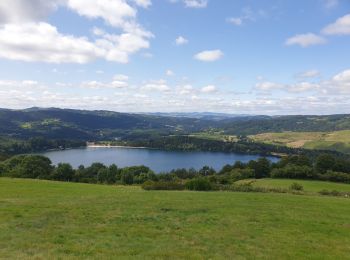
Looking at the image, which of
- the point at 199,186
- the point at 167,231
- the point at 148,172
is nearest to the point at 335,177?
the point at 148,172

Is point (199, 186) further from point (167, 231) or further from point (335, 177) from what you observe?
point (335, 177)

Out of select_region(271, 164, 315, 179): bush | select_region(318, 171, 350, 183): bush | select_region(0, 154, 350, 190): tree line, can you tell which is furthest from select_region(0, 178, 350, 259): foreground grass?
select_region(318, 171, 350, 183): bush

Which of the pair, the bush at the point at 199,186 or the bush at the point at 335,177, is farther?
the bush at the point at 335,177

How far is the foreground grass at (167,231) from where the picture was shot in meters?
12.6

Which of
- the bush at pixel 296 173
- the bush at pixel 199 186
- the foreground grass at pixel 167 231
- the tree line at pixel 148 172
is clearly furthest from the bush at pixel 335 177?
the foreground grass at pixel 167 231

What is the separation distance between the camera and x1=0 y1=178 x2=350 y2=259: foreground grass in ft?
41.4

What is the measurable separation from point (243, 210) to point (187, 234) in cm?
885

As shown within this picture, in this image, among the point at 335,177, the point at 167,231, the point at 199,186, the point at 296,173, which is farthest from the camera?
the point at 296,173

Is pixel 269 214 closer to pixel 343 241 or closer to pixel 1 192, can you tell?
pixel 343 241

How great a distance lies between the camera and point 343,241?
16531mm

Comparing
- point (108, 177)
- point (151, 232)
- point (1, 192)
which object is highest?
point (151, 232)

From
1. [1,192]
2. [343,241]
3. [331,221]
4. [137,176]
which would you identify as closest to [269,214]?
[331,221]

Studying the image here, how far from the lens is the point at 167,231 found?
52.9ft

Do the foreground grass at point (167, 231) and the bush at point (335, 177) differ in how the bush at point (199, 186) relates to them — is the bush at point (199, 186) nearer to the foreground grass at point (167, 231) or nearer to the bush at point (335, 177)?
the foreground grass at point (167, 231)
